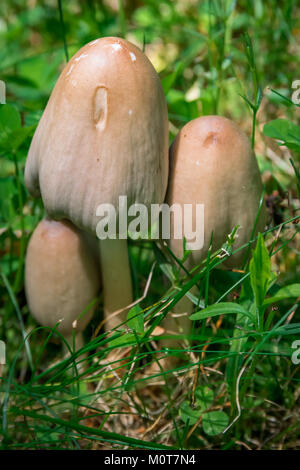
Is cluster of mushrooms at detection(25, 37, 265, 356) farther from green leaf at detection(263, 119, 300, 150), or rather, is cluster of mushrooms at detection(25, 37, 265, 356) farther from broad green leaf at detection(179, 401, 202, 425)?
broad green leaf at detection(179, 401, 202, 425)

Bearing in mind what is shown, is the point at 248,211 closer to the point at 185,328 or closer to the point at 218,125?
the point at 218,125

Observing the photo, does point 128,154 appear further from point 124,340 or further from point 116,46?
point 124,340

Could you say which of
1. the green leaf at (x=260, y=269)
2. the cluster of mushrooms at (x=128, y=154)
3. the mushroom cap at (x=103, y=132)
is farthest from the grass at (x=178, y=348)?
the mushroom cap at (x=103, y=132)

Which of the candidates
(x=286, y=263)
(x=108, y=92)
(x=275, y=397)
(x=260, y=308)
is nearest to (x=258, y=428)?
(x=275, y=397)

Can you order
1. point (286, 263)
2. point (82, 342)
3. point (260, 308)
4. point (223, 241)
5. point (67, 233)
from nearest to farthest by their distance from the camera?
point (260, 308) < point (223, 241) < point (67, 233) < point (82, 342) < point (286, 263)

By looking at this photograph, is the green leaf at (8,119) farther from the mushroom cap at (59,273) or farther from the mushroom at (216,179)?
the mushroom at (216,179)
